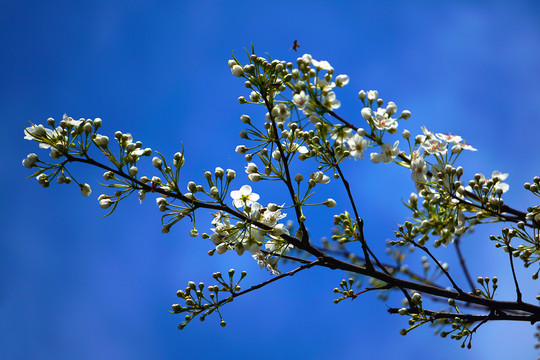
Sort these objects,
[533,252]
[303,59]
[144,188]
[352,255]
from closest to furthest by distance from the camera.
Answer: [144,188] → [303,59] → [533,252] → [352,255]

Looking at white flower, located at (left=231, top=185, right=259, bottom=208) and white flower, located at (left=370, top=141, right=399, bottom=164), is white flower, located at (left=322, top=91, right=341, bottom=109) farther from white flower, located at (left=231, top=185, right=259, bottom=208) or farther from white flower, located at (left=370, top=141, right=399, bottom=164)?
white flower, located at (left=231, top=185, right=259, bottom=208)

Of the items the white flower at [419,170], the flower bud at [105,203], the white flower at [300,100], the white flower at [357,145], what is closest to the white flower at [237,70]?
the white flower at [300,100]

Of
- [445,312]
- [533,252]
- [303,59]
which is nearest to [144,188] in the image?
[303,59]

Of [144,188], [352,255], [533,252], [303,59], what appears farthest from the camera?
[352,255]

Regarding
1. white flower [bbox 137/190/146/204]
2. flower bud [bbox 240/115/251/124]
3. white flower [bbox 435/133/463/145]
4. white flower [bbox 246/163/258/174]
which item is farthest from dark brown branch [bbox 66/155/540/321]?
white flower [bbox 435/133/463/145]

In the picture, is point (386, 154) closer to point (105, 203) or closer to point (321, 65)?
point (321, 65)

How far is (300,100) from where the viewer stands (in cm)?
399

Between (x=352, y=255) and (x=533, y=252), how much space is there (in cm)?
223

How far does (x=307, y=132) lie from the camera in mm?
3867

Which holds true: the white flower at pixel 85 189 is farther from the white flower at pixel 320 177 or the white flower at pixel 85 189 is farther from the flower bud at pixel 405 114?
the flower bud at pixel 405 114

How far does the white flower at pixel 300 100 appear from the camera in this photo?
13.0ft

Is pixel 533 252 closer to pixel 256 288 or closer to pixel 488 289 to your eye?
pixel 488 289

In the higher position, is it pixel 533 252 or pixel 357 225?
pixel 357 225

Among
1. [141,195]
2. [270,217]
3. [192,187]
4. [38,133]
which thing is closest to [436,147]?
[270,217]
